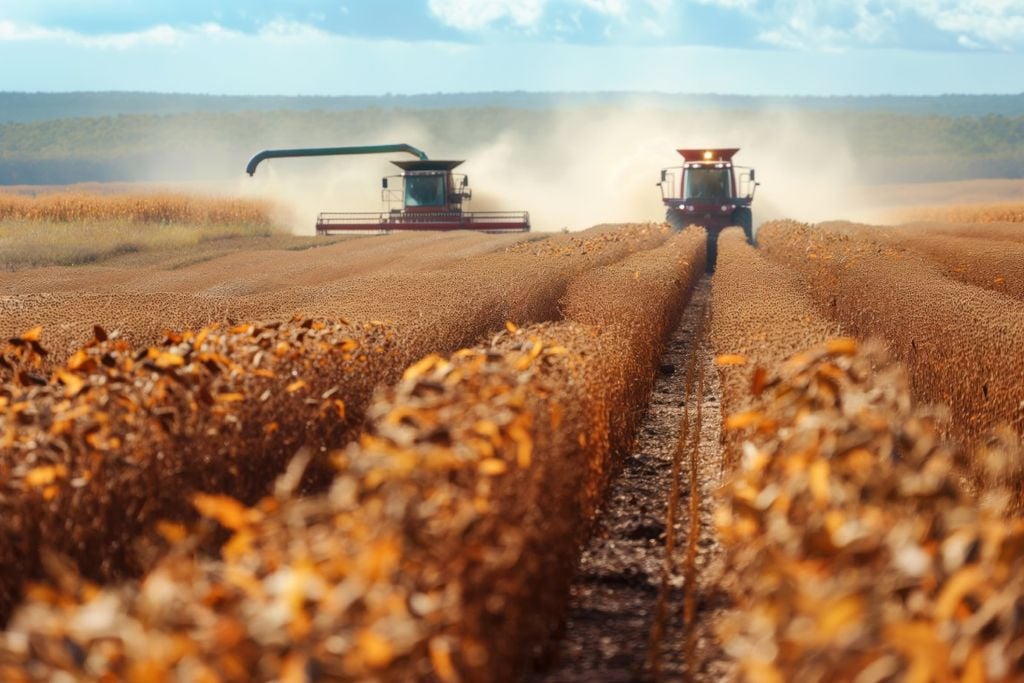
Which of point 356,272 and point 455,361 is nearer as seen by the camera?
point 455,361

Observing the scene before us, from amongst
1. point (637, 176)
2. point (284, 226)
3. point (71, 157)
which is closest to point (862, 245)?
point (284, 226)

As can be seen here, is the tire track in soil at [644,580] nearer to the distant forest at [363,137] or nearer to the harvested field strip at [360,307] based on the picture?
the harvested field strip at [360,307]

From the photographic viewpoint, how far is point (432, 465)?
3977 mm

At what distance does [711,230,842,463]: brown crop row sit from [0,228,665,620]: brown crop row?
2.05 metres

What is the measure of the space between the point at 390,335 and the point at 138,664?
21.9 feet

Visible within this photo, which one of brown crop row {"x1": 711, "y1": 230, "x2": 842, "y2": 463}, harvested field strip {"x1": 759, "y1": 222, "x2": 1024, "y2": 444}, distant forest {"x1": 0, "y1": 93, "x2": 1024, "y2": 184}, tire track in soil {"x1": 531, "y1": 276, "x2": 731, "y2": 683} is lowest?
tire track in soil {"x1": 531, "y1": 276, "x2": 731, "y2": 683}

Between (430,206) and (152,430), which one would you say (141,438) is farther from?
(430,206)

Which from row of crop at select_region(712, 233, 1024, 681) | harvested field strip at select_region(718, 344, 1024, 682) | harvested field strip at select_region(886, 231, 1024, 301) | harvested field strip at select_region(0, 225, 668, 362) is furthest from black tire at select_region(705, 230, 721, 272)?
harvested field strip at select_region(718, 344, 1024, 682)

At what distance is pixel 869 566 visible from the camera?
316 centimetres

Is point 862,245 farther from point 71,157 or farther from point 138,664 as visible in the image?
point 71,157

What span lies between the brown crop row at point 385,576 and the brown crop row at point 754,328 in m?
0.96

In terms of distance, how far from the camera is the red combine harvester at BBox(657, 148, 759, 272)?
36312 millimetres

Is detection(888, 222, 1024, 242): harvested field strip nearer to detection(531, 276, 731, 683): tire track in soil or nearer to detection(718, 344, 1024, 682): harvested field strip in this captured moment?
detection(531, 276, 731, 683): tire track in soil

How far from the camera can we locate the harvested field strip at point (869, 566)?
2777mm
